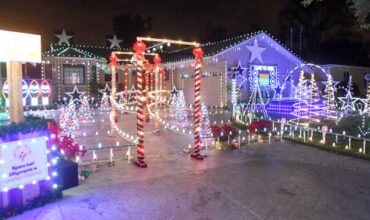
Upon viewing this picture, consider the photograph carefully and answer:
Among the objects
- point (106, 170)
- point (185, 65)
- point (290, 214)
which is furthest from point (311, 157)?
point (185, 65)

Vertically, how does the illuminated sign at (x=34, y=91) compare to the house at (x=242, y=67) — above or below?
below

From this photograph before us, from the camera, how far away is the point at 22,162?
581cm

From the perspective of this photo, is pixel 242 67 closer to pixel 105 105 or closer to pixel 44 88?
pixel 105 105

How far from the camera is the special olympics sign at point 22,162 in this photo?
552cm

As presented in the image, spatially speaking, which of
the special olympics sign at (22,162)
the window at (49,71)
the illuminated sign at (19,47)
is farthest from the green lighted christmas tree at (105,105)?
the special olympics sign at (22,162)

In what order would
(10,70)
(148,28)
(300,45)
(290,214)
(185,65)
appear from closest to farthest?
(290,214) < (10,70) < (185,65) < (300,45) < (148,28)

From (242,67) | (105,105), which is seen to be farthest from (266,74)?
(105,105)

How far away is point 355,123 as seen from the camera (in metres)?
15.6

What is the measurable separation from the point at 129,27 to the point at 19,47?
44.1 metres

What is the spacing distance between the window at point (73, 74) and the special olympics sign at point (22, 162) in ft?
77.6

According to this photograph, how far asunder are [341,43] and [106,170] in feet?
142

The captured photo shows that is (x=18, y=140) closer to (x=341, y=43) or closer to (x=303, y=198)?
(x=303, y=198)

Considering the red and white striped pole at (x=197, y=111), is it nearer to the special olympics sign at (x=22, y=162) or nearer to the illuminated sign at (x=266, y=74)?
the special olympics sign at (x=22, y=162)

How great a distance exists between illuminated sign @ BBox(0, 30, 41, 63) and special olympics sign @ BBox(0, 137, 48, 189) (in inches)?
61.2
